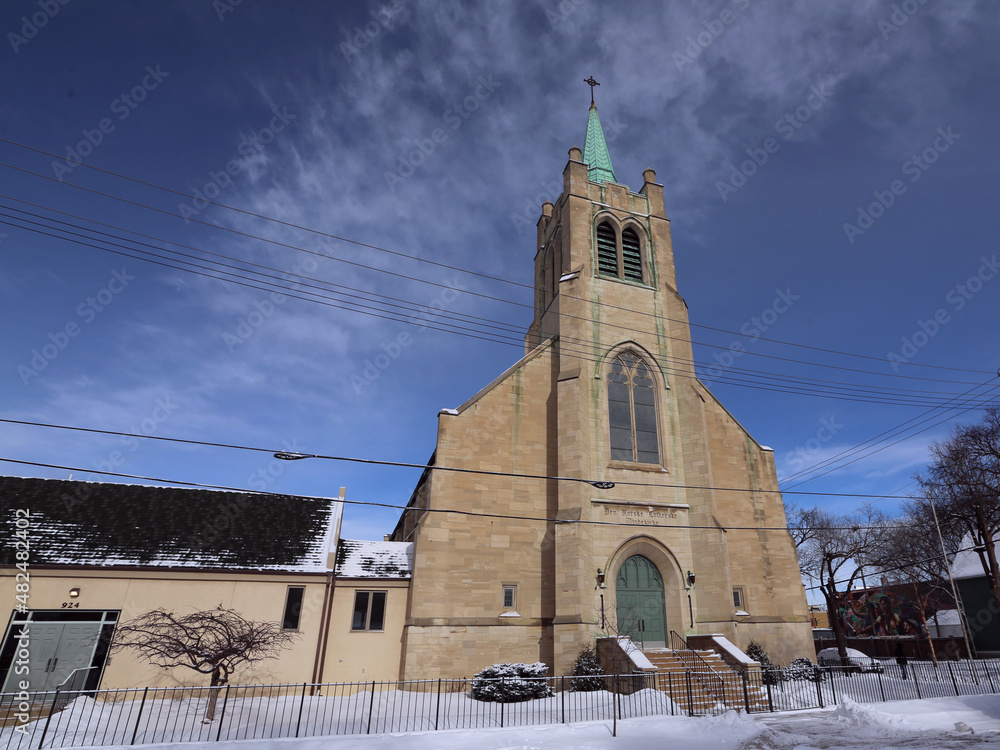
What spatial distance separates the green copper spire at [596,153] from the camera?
1240 inches

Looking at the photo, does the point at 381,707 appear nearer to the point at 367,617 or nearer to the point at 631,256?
the point at 367,617

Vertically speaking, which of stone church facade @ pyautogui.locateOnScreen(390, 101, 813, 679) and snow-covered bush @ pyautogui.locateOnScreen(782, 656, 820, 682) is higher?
stone church facade @ pyautogui.locateOnScreen(390, 101, 813, 679)

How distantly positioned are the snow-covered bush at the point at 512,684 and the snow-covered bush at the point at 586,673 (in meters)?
0.88

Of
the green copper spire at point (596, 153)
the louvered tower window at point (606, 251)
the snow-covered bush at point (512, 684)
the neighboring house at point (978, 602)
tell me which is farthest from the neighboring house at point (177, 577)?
the neighboring house at point (978, 602)

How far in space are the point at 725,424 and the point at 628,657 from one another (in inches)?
490

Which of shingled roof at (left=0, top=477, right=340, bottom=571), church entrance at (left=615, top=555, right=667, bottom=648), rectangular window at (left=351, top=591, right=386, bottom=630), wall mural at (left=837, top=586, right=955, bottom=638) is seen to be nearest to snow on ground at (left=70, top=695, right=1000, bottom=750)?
church entrance at (left=615, top=555, right=667, bottom=648)

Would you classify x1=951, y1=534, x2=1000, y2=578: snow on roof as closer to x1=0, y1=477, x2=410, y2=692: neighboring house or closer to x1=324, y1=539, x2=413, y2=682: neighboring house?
x1=324, y1=539, x2=413, y2=682: neighboring house

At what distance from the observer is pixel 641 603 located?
20.2 metres

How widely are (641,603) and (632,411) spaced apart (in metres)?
7.52

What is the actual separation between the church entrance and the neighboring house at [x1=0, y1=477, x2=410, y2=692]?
7935 mm

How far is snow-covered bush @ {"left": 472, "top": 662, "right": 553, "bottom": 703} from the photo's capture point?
50.5ft

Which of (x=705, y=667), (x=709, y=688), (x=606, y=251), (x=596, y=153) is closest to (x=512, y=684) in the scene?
(x=709, y=688)

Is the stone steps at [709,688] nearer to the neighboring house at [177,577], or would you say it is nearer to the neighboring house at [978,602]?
the neighboring house at [177,577]

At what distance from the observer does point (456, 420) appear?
21.2 metres
